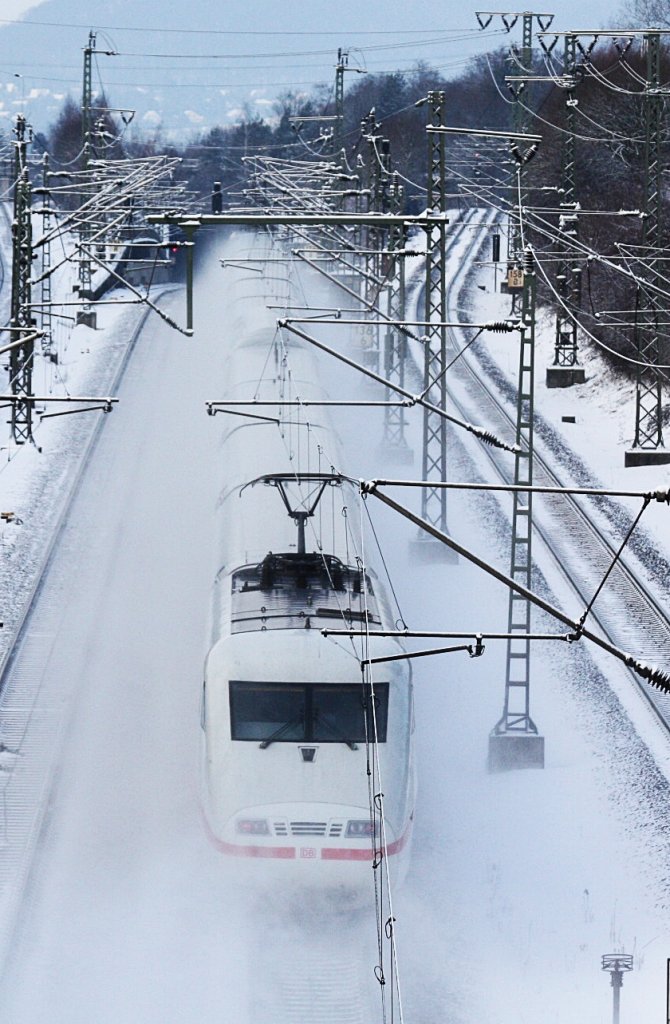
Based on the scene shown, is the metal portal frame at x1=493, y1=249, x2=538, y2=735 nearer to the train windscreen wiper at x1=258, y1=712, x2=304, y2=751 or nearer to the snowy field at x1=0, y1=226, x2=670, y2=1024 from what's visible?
the snowy field at x1=0, y1=226, x2=670, y2=1024

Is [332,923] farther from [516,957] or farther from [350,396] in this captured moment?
[350,396]

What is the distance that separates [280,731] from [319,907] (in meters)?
1.81

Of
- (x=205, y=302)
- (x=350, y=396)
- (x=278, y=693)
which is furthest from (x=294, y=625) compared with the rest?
(x=205, y=302)

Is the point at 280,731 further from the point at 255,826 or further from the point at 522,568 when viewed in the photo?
the point at 522,568

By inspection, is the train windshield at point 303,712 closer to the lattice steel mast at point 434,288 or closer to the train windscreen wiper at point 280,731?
the train windscreen wiper at point 280,731

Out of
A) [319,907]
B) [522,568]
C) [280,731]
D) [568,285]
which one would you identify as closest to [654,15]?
[568,285]

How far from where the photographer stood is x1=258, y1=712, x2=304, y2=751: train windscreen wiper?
54.2 ft

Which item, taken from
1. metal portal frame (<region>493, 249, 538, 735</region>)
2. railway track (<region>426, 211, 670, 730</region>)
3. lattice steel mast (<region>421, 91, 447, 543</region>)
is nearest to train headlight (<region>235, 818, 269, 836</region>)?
metal portal frame (<region>493, 249, 538, 735</region>)

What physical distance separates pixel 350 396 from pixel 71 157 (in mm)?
65830

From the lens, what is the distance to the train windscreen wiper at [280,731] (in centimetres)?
1652

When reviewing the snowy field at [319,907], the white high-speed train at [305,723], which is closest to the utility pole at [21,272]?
the snowy field at [319,907]

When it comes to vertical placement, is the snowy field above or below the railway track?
below

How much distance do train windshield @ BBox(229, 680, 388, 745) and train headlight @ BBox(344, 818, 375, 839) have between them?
2.70 ft

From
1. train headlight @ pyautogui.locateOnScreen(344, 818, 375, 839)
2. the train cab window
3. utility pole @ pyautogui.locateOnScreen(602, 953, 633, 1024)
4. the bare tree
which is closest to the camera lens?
utility pole @ pyautogui.locateOnScreen(602, 953, 633, 1024)
